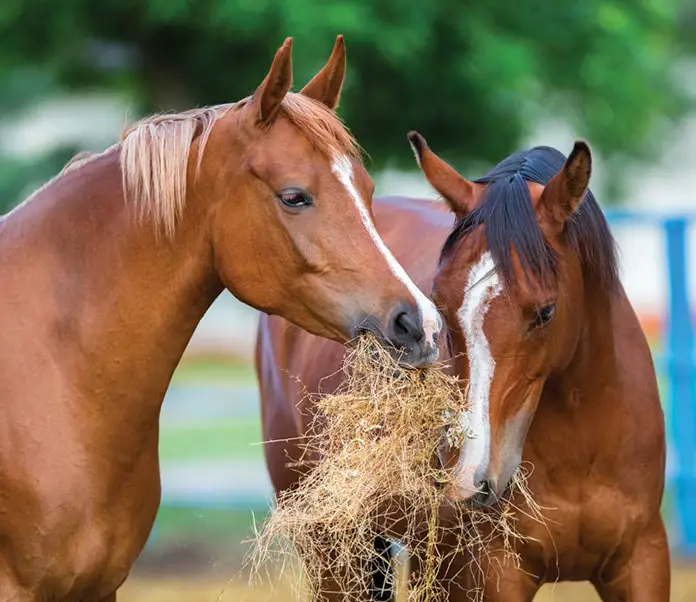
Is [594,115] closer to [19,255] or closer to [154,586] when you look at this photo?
[154,586]

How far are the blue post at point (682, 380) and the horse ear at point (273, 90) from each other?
4.87 meters

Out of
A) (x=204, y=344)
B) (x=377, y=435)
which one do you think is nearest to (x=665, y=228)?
(x=377, y=435)

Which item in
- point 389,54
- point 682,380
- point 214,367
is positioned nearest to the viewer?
point 389,54

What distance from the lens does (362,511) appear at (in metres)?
3.44

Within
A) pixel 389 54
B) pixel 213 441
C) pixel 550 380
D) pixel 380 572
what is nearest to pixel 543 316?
pixel 550 380

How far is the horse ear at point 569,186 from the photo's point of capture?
3569 mm

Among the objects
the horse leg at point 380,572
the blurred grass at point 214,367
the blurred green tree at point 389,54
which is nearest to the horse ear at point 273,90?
the horse leg at point 380,572

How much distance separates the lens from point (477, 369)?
136 inches

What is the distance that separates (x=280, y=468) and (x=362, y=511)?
4.98 feet

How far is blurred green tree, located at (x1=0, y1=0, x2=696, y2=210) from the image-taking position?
725cm

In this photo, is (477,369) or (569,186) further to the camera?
(569,186)

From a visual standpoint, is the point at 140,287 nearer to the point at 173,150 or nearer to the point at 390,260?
the point at 173,150

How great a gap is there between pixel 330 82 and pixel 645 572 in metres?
1.86

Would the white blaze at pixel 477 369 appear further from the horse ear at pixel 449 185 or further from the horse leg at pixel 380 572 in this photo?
the horse leg at pixel 380 572
